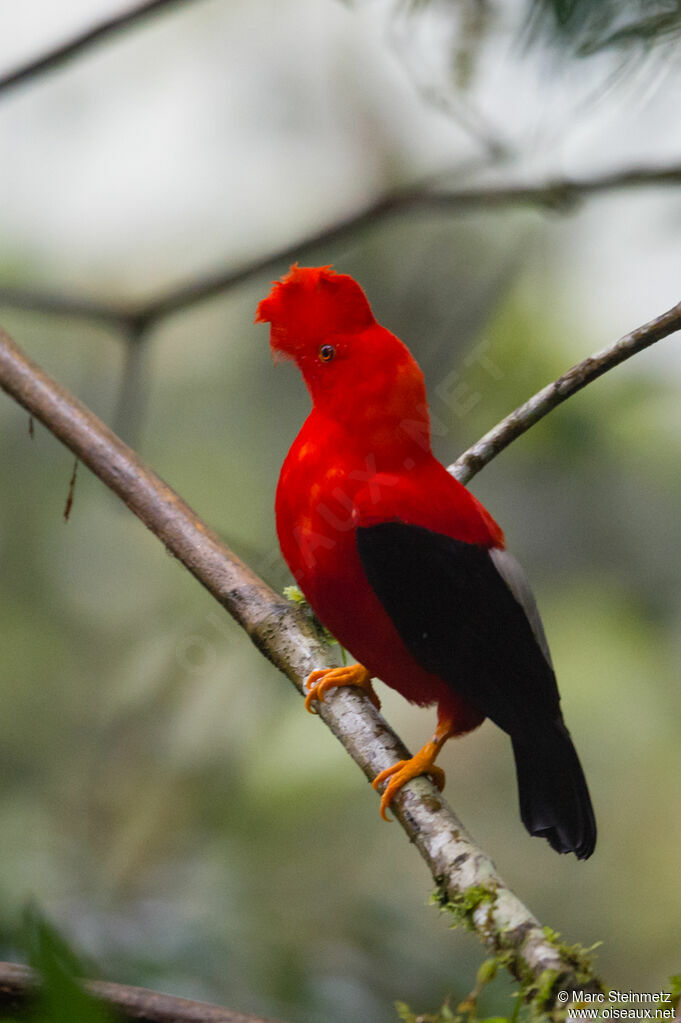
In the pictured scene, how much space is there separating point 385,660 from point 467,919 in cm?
56

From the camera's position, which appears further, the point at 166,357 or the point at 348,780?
the point at 166,357

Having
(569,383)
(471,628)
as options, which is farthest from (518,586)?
(569,383)

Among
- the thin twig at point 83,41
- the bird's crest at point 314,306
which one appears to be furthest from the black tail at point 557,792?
the thin twig at point 83,41

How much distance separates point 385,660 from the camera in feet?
5.08

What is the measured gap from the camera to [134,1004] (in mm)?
811

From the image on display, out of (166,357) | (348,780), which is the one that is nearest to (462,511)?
(348,780)

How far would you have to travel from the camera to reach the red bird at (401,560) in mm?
1464

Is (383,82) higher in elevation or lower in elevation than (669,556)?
higher

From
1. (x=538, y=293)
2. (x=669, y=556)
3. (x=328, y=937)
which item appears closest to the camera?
(x=328, y=937)

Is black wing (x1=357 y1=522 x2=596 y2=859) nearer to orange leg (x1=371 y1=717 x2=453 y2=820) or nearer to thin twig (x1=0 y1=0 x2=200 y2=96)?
orange leg (x1=371 y1=717 x2=453 y2=820)

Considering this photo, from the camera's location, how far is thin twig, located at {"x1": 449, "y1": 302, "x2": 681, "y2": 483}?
1437 millimetres

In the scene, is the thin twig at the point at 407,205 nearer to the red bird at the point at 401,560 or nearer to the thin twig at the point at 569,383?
the thin twig at the point at 569,383

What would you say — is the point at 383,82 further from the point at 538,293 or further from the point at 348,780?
the point at 348,780

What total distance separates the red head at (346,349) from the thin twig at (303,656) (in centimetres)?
36
